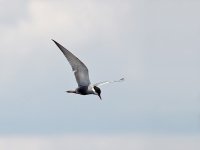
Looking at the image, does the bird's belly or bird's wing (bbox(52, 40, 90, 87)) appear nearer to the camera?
bird's wing (bbox(52, 40, 90, 87))

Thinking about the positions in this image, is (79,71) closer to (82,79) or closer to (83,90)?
(82,79)

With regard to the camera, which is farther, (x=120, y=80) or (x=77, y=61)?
(x=77, y=61)

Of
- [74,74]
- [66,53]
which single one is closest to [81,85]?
[74,74]

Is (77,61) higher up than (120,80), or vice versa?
(77,61)

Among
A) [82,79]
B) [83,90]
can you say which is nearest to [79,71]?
[82,79]

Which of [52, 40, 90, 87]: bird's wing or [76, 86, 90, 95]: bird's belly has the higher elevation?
[52, 40, 90, 87]: bird's wing

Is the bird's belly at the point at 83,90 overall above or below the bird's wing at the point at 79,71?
below

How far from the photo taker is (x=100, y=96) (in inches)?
2564

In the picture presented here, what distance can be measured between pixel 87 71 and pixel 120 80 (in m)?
6.65

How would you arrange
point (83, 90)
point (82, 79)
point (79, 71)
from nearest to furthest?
point (83, 90) → point (79, 71) → point (82, 79)

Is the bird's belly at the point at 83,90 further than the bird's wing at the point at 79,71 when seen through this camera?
Yes

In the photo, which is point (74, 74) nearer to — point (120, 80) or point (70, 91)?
point (70, 91)

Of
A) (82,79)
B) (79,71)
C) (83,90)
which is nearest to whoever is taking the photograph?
(83,90)

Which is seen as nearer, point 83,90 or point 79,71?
point 83,90
